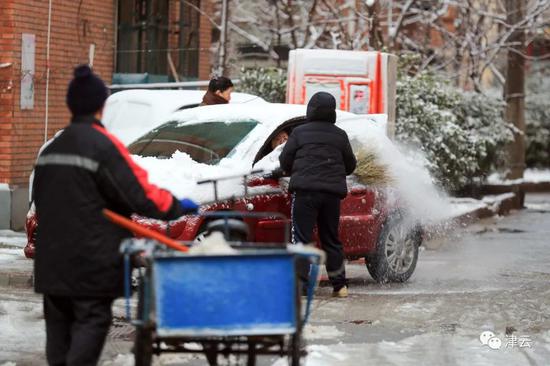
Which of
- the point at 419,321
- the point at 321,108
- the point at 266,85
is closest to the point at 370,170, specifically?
the point at 321,108

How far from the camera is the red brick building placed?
51.5 feet

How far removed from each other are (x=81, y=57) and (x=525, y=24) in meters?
9.07

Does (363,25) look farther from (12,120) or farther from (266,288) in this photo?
(266,288)

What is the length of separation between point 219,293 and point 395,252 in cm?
646

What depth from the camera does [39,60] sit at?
16.3 metres

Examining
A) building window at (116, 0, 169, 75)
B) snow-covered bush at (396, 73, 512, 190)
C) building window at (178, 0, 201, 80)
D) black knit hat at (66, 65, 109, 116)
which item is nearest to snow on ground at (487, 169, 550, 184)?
→ snow-covered bush at (396, 73, 512, 190)

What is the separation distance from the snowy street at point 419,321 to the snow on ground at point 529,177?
31.5 ft

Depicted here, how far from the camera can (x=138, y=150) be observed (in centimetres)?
1183

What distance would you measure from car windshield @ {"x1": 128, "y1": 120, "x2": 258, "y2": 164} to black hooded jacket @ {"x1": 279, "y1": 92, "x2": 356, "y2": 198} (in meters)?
0.86

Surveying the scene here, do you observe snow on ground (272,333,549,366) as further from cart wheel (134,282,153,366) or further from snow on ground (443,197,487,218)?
snow on ground (443,197,487,218)

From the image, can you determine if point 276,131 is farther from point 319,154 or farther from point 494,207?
point 494,207

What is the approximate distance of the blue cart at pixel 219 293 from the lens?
5.89 m

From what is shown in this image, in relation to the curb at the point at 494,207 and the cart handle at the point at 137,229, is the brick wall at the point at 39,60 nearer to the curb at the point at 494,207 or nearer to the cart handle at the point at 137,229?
the curb at the point at 494,207

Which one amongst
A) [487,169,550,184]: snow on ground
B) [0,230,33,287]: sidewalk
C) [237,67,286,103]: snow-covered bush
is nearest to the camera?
[0,230,33,287]: sidewalk
